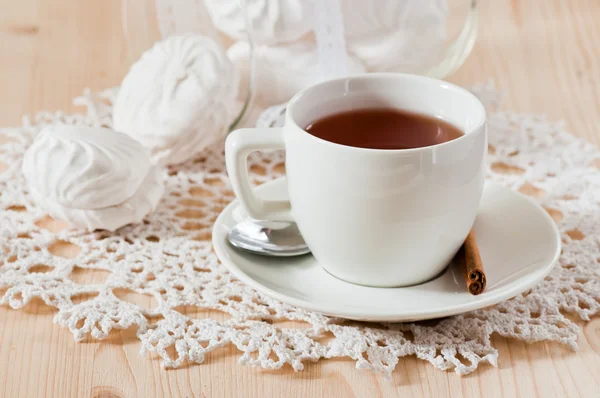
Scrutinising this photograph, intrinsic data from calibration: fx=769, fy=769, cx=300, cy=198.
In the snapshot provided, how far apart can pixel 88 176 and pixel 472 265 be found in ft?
1.07

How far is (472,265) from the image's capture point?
54 cm

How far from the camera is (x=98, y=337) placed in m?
0.55

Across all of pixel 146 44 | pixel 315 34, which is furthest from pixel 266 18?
pixel 146 44

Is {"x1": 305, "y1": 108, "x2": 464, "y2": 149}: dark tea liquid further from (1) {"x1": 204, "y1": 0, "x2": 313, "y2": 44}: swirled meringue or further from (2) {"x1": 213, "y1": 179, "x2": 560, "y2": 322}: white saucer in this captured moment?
(1) {"x1": 204, "y1": 0, "x2": 313, "y2": 44}: swirled meringue

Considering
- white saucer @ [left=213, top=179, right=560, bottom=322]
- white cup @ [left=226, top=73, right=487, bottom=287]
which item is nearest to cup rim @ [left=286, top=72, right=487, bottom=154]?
white cup @ [left=226, top=73, right=487, bottom=287]

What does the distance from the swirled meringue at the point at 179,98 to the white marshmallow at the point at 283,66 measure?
4 cm

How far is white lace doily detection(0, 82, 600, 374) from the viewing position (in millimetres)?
535

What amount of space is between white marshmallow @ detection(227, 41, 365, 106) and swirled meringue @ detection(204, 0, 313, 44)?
14 millimetres

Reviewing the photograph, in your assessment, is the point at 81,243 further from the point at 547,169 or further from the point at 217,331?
the point at 547,169

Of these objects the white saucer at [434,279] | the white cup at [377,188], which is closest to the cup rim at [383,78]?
the white cup at [377,188]

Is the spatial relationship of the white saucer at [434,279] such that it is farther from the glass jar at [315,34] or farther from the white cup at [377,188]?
the glass jar at [315,34]

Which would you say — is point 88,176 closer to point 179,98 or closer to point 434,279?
point 179,98

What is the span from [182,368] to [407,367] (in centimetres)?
15

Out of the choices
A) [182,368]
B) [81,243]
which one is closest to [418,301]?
[182,368]
